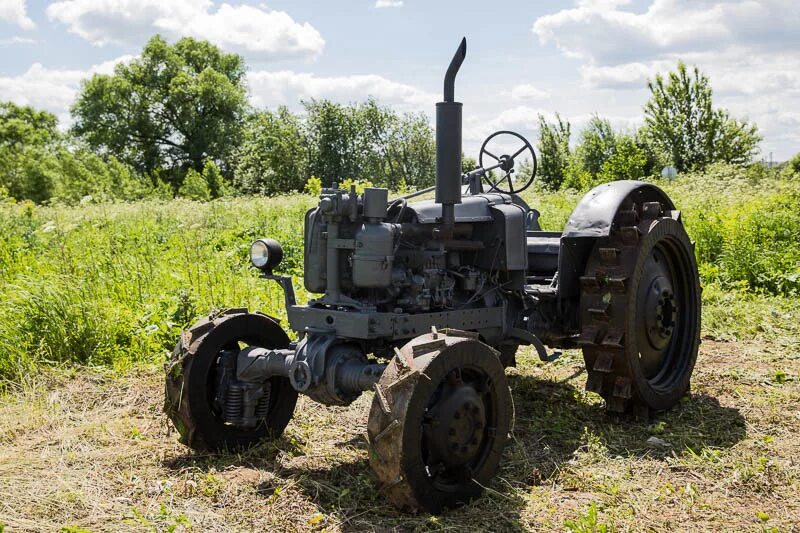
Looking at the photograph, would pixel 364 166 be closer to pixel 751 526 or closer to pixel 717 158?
pixel 717 158

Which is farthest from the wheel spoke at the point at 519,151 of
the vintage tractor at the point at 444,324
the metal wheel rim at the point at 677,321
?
the metal wheel rim at the point at 677,321

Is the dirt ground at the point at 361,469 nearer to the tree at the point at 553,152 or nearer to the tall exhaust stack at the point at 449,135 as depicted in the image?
the tall exhaust stack at the point at 449,135

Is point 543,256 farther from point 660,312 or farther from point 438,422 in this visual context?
point 438,422

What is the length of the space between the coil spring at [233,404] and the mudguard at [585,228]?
2336 mm

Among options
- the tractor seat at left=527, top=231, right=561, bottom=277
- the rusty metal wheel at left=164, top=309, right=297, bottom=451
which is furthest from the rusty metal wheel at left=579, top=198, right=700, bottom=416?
the rusty metal wheel at left=164, top=309, right=297, bottom=451

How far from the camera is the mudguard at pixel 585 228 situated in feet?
17.4

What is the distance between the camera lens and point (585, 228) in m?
5.31

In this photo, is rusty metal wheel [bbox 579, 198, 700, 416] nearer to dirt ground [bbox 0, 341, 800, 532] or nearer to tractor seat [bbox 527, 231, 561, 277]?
dirt ground [bbox 0, 341, 800, 532]

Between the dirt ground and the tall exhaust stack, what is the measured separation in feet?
5.64

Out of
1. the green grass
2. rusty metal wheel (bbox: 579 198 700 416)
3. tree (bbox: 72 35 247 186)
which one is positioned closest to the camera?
rusty metal wheel (bbox: 579 198 700 416)

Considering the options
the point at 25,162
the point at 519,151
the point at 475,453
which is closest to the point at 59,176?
the point at 25,162

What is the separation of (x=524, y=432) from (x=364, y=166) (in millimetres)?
37981

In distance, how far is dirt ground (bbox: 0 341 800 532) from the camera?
376 centimetres

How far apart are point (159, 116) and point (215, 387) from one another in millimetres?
50133
